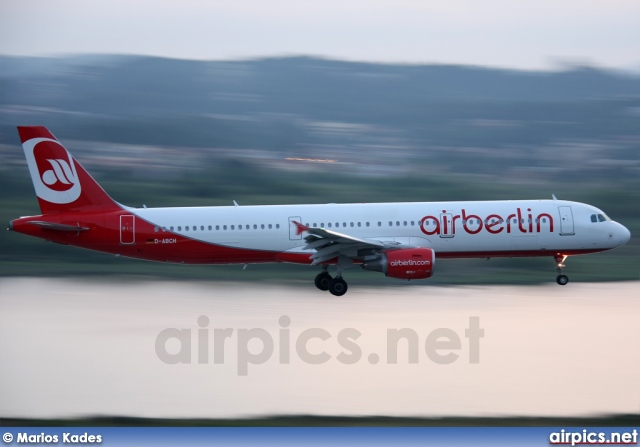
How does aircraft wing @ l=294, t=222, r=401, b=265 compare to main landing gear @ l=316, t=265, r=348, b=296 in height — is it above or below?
above

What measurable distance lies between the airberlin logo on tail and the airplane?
1.3 inches

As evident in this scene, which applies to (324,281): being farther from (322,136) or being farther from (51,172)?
(322,136)

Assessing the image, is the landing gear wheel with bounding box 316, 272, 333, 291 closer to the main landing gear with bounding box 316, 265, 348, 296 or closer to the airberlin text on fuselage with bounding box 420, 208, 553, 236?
the main landing gear with bounding box 316, 265, 348, 296

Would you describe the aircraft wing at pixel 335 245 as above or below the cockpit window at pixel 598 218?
below

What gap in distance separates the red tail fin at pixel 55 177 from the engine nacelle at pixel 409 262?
9.88 meters

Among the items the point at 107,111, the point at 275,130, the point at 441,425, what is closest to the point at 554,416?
the point at 441,425

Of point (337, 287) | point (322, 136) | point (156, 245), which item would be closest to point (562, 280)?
point (337, 287)

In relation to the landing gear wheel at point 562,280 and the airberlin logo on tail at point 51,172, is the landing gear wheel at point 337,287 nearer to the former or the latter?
the landing gear wheel at point 562,280

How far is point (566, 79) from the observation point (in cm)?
16075

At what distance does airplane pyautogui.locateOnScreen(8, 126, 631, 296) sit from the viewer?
2956cm

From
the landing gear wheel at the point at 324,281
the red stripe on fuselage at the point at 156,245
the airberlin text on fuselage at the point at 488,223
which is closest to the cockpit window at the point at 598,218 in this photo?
the red stripe on fuselage at the point at 156,245

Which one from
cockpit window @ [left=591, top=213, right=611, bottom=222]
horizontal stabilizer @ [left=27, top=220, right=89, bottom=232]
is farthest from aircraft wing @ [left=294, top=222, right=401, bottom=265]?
horizontal stabilizer @ [left=27, top=220, right=89, bottom=232]

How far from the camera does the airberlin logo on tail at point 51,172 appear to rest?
29.8 m

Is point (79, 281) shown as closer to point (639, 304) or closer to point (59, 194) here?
point (59, 194)
